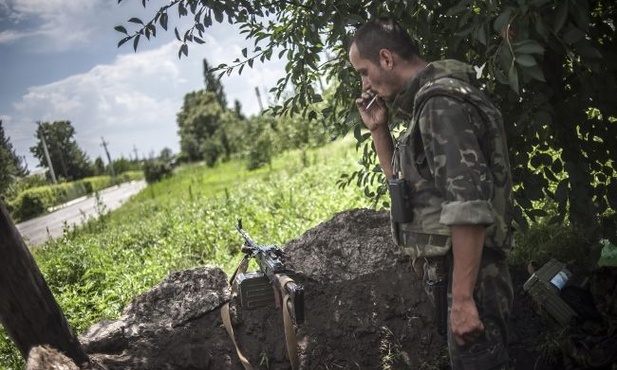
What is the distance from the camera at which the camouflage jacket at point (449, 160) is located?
1490mm

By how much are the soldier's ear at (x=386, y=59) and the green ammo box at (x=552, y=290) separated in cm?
175

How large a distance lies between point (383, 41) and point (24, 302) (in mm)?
1972

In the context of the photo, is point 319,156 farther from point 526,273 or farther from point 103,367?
point 103,367

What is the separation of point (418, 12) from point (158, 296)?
7.92 feet

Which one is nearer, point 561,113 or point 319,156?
point 561,113

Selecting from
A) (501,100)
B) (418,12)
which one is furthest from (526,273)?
(418,12)

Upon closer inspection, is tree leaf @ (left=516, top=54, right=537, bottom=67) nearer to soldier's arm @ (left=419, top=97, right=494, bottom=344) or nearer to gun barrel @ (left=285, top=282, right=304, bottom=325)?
soldier's arm @ (left=419, top=97, right=494, bottom=344)

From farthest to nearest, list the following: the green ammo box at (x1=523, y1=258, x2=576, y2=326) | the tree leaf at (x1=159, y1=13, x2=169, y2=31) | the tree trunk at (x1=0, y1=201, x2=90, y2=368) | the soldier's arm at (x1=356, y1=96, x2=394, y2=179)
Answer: the green ammo box at (x1=523, y1=258, x2=576, y2=326) < the tree leaf at (x1=159, y1=13, x2=169, y2=31) < the soldier's arm at (x1=356, y1=96, x2=394, y2=179) < the tree trunk at (x1=0, y1=201, x2=90, y2=368)

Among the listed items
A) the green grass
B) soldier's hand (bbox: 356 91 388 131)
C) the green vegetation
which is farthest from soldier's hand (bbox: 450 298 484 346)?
the green vegetation

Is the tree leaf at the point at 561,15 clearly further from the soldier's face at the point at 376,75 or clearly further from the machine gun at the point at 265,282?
the machine gun at the point at 265,282

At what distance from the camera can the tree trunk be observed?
1.98 m

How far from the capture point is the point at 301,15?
112 inches

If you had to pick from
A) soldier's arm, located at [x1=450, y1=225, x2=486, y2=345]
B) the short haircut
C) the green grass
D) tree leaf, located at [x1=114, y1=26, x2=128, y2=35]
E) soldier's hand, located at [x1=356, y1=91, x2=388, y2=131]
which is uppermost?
tree leaf, located at [x1=114, y1=26, x2=128, y2=35]

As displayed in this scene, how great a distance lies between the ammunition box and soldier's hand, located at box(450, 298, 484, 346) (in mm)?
1277
